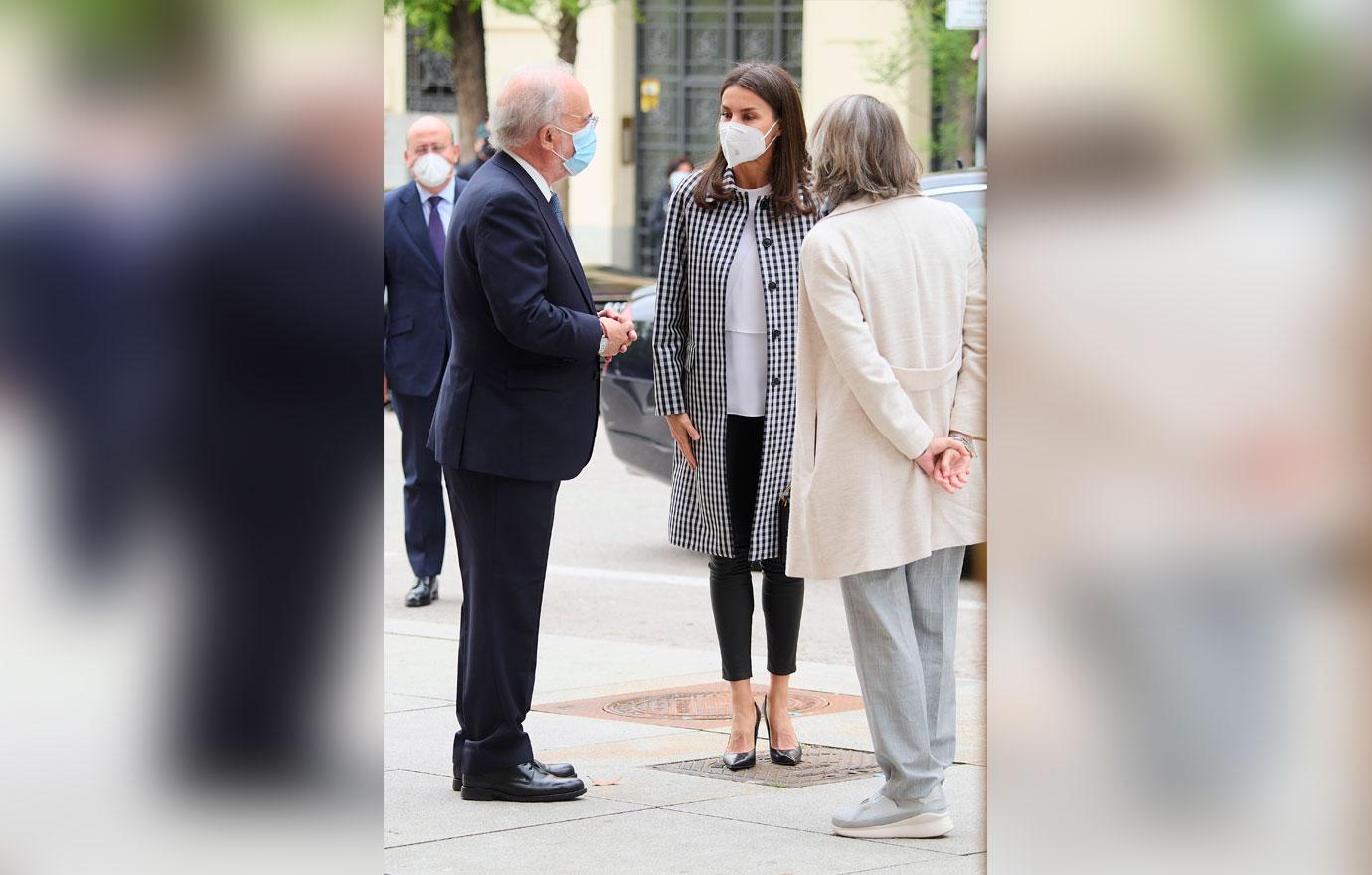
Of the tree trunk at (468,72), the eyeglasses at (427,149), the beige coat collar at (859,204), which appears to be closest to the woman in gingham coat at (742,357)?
the beige coat collar at (859,204)

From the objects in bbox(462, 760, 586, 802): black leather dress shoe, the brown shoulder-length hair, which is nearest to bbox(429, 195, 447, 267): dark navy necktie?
the brown shoulder-length hair

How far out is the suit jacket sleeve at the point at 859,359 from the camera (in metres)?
4.64

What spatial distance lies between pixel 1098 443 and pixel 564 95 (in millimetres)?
2557

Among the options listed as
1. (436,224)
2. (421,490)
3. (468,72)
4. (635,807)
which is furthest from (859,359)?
(468,72)

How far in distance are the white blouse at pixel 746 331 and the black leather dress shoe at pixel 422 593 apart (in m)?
3.16

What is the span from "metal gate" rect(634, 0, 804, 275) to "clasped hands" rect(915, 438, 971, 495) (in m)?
25.7

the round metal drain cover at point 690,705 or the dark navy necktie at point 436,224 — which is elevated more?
the dark navy necktie at point 436,224

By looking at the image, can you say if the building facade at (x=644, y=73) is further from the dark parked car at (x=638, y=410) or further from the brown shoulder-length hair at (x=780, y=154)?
the brown shoulder-length hair at (x=780, y=154)

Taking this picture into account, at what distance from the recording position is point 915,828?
4.86 m

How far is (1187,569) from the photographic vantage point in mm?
3010

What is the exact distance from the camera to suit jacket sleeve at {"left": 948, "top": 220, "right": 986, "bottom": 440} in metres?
4.80

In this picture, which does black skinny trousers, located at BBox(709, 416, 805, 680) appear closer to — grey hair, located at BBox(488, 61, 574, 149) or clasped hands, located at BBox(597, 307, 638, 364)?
clasped hands, located at BBox(597, 307, 638, 364)

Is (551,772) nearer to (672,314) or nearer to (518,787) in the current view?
(518,787)

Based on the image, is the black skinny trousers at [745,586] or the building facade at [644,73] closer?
the black skinny trousers at [745,586]
